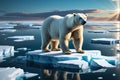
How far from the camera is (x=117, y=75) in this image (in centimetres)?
710

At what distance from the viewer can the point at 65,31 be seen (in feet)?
26.1

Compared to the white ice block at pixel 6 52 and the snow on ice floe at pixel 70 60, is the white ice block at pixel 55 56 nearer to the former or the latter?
the snow on ice floe at pixel 70 60

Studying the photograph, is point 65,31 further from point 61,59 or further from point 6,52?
point 6,52

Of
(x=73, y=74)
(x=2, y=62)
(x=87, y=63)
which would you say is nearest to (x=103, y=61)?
(x=87, y=63)

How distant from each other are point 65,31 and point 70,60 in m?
0.67

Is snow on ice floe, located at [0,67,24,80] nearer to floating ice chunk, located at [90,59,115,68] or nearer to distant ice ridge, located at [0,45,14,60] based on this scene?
floating ice chunk, located at [90,59,115,68]

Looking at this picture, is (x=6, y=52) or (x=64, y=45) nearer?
(x=64, y=45)

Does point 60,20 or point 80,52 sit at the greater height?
point 60,20

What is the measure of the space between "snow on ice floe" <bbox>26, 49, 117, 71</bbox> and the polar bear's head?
28.9 inches

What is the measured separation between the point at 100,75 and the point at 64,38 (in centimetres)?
132

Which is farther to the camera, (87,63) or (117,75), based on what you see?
(87,63)

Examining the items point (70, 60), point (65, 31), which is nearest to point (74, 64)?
point (70, 60)

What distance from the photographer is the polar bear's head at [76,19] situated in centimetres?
738

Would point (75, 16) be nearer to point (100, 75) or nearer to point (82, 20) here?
point (82, 20)
